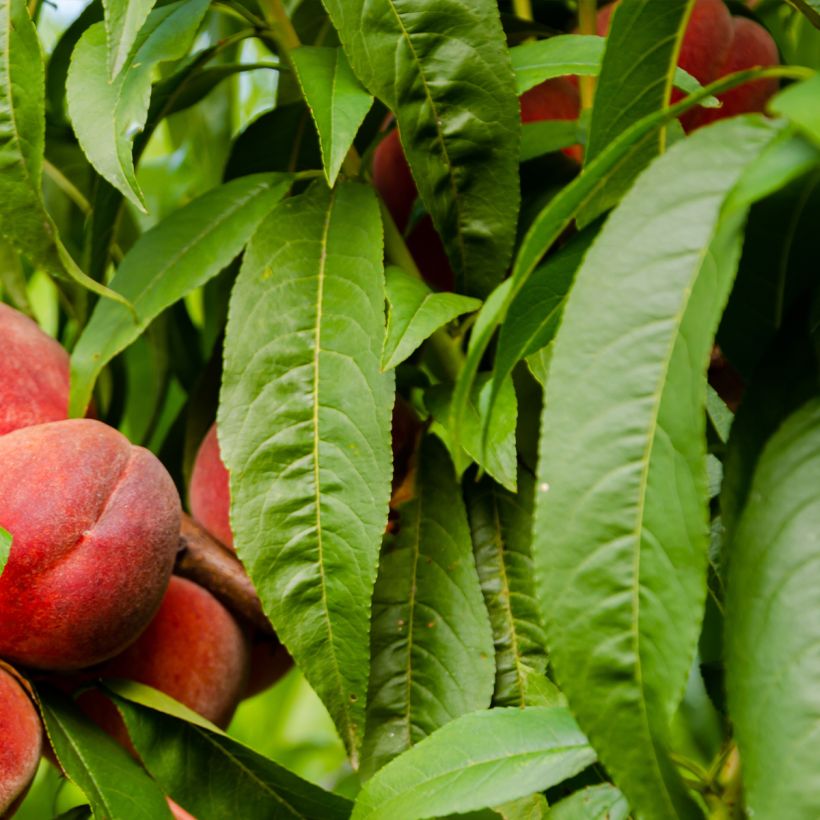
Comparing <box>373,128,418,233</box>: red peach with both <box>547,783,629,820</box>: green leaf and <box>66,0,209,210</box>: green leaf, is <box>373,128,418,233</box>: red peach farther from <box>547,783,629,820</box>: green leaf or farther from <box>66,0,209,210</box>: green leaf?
<box>547,783,629,820</box>: green leaf

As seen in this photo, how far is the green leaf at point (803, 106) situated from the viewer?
0.37 metres

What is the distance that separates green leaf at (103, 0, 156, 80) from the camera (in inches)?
22.7

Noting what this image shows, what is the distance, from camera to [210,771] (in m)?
0.70

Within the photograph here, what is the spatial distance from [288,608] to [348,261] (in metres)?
0.21

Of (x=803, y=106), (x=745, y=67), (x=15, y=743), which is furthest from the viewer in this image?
(x=745, y=67)

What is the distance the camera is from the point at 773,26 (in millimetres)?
1026

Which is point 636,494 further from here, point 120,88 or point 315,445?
point 120,88

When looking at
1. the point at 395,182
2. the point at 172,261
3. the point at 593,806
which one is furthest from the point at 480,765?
the point at 395,182

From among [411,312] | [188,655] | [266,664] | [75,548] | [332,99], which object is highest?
→ [332,99]

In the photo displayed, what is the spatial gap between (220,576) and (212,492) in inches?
2.4

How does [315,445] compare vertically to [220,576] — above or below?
above

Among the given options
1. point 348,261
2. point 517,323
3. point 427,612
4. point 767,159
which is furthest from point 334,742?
point 767,159

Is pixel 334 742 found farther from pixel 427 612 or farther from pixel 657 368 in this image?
pixel 657 368

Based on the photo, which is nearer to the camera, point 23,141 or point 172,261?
point 23,141
